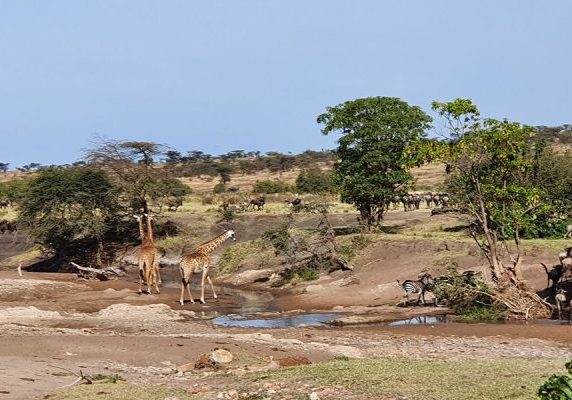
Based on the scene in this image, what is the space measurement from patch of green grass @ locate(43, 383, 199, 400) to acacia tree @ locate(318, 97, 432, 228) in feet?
91.8

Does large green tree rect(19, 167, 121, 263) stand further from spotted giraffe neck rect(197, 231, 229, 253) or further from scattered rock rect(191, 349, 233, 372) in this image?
scattered rock rect(191, 349, 233, 372)

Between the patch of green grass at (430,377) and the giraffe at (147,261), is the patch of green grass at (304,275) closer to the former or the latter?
the giraffe at (147,261)

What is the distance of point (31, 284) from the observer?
121ft

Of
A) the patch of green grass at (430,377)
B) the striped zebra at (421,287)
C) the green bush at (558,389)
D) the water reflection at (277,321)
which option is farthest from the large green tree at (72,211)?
the green bush at (558,389)

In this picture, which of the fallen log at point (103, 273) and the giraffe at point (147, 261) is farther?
the fallen log at point (103, 273)

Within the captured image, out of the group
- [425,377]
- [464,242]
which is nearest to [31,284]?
[464,242]

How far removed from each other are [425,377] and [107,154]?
38431 millimetres

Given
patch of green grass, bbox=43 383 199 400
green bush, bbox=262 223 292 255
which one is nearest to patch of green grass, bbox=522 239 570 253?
green bush, bbox=262 223 292 255

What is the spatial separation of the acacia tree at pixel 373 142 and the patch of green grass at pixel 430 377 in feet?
84.3

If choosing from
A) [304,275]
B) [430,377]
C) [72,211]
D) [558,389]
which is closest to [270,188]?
[72,211]

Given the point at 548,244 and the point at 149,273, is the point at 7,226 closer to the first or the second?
the point at 149,273

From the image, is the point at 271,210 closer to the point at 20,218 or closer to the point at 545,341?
the point at 20,218

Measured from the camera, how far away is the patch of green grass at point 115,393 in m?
13.5

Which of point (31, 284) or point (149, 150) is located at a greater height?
point (149, 150)
